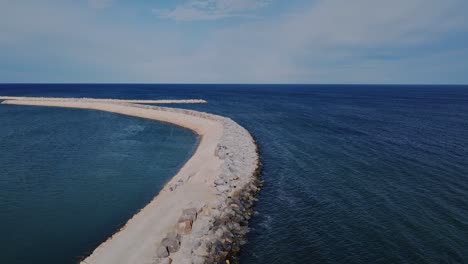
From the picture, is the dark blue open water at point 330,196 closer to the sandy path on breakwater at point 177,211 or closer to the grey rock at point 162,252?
the sandy path on breakwater at point 177,211

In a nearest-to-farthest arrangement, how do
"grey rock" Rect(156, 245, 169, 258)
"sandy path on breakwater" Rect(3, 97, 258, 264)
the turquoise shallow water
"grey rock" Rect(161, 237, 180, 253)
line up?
"grey rock" Rect(156, 245, 169, 258), "sandy path on breakwater" Rect(3, 97, 258, 264), "grey rock" Rect(161, 237, 180, 253), the turquoise shallow water

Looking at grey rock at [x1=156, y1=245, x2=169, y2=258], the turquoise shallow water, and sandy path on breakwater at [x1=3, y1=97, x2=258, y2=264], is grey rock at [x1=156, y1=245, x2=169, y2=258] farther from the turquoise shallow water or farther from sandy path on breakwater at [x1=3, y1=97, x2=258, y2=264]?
the turquoise shallow water

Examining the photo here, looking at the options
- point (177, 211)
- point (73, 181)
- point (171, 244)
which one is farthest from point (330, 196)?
point (73, 181)

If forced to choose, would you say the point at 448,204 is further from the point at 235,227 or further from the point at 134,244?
the point at 134,244

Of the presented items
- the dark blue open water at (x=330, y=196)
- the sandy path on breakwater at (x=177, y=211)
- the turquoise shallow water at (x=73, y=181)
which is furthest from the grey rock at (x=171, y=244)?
the turquoise shallow water at (x=73, y=181)

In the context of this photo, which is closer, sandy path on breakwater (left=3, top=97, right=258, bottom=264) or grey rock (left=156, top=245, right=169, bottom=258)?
grey rock (left=156, top=245, right=169, bottom=258)

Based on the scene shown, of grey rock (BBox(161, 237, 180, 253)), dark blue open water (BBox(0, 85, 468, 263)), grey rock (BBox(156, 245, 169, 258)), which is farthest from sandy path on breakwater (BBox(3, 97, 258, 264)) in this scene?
dark blue open water (BBox(0, 85, 468, 263))

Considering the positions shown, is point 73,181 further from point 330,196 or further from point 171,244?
point 330,196

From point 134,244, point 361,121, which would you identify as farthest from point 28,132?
point 361,121
